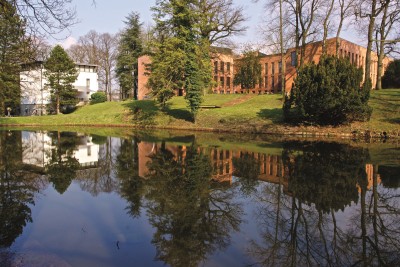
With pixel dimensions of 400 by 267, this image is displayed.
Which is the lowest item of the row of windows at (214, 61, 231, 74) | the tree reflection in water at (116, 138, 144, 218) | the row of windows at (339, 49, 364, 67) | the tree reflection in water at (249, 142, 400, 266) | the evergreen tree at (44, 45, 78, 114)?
the tree reflection in water at (116, 138, 144, 218)

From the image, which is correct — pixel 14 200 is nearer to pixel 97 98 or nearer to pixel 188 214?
pixel 188 214

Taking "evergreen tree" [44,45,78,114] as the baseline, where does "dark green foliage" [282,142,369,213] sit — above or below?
below

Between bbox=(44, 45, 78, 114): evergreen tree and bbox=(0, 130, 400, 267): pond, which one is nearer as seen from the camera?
bbox=(0, 130, 400, 267): pond

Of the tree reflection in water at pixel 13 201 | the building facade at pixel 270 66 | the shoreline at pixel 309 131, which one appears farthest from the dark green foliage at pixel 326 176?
the building facade at pixel 270 66

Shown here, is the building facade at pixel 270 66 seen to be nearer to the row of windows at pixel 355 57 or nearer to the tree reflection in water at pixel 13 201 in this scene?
the row of windows at pixel 355 57

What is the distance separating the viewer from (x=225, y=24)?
37.4 m

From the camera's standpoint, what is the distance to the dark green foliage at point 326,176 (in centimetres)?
692

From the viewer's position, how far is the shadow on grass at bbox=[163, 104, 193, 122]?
1282 inches

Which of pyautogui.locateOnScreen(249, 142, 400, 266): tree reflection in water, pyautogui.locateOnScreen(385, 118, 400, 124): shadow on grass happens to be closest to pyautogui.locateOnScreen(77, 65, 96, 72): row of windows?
pyautogui.locateOnScreen(385, 118, 400, 124): shadow on grass

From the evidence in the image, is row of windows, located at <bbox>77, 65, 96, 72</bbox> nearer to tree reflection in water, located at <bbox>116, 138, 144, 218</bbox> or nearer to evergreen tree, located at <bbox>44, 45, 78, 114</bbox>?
evergreen tree, located at <bbox>44, 45, 78, 114</bbox>

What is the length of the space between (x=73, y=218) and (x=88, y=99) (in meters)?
53.8

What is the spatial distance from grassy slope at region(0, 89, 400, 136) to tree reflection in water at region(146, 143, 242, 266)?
673 inches

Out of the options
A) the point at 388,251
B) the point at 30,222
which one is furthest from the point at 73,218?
the point at 388,251

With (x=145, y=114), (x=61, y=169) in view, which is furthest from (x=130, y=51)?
(x=61, y=169)
